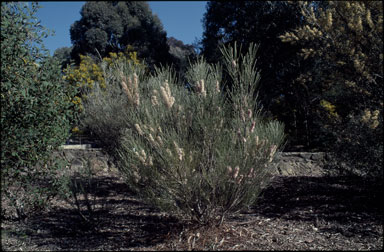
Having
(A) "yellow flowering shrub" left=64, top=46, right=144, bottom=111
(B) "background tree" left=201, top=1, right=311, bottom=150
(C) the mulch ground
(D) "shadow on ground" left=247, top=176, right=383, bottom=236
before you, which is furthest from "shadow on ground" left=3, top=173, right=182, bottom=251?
(B) "background tree" left=201, top=1, right=311, bottom=150

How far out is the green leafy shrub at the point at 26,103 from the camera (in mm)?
3166

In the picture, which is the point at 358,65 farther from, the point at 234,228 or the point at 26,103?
the point at 26,103

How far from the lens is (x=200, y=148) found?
3504mm

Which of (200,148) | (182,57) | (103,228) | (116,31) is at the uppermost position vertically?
(116,31)

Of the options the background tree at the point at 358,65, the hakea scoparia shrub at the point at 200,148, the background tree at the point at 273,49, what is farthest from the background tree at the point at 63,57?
the background tree at the point at 273,49

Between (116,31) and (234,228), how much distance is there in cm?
1642

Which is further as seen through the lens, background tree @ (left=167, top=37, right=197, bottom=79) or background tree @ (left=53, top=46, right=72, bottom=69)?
background tree @ (left=167, top=37, right=197, bottom=79)

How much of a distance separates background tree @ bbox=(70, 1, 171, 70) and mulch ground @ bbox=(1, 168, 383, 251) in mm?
12824

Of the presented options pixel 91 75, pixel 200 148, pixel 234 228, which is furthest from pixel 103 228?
pixel 91 75

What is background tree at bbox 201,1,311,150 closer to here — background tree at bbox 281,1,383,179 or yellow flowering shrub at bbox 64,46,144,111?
yellow flowering shrub at bbox 64,46,144,111

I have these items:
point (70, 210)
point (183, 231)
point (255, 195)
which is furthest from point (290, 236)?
point (70, 210)

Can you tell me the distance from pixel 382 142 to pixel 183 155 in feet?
9.66

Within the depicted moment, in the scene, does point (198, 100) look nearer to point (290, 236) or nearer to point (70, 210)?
point (290, 236)

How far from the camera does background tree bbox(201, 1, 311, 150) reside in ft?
34.1
